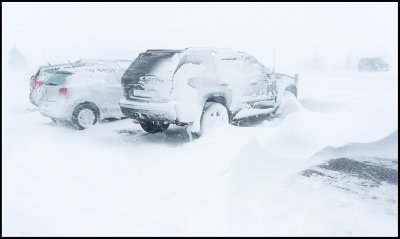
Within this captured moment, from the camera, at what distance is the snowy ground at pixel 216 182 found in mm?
3969

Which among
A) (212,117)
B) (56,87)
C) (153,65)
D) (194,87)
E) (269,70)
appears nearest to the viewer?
(194,87)

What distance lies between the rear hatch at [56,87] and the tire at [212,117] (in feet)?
12.5

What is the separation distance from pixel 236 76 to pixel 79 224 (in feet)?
15.4

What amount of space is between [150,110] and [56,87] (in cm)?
333

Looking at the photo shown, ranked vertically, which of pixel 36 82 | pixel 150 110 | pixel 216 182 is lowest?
pixel 216 182

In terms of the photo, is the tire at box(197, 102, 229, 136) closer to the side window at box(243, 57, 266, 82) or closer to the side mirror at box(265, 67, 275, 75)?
the side window at box(243, 57, 266, 82)

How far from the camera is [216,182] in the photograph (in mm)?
4504

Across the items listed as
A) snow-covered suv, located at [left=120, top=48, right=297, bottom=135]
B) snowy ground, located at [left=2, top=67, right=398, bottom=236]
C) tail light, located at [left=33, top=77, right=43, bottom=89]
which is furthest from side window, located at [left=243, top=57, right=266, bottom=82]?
tail light, located at [left=33, top=77, right=43, bottom=89]

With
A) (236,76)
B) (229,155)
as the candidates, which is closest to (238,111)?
(236,76)

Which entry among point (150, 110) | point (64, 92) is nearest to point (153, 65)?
point (150, 110)

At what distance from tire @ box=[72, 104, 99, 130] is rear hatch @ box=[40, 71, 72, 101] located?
1.70 ft

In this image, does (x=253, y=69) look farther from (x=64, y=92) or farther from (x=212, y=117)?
(x=64, y=92)

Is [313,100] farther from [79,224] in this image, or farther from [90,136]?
[79,224]

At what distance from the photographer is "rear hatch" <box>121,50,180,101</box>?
655 centimetres
